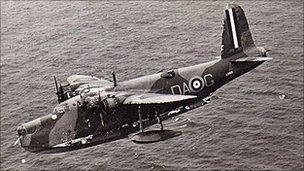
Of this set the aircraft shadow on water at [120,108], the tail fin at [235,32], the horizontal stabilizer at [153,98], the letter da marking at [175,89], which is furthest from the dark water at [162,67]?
the horizontal stabilizer at [153,98]

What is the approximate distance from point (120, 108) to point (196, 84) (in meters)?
7.43

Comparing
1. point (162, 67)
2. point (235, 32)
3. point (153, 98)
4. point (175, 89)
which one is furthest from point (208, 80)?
point (162, 67)

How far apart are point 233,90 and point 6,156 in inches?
1409

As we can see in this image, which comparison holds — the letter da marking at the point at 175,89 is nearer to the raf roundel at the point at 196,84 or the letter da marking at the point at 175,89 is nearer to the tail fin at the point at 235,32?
the raf roundel at the point at 196,84

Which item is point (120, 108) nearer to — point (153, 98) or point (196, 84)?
point (153, 98)

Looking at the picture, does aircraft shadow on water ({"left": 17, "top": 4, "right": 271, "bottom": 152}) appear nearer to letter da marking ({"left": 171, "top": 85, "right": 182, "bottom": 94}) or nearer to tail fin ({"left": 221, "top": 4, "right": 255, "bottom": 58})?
letter da marking ({"left": 171, "top": 85, "right": 182, "bottom": 94})

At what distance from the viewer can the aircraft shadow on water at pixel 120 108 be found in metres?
34.6

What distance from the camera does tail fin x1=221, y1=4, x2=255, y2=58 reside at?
40812mm

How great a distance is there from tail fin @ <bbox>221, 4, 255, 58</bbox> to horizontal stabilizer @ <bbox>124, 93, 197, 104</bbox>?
1043 cm

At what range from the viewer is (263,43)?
257 feet

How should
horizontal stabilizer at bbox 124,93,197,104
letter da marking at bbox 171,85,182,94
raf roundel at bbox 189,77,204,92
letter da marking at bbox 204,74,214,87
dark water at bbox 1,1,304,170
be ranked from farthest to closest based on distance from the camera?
dark water at bbox 1,1,304,170 < letter da marking at bbox 204,74,214,87 < raf roundel at bbox 189,77,204,92 < letter da marking at bbox 171,85,182,94 < horizontal stabilizer at bbox 124,93,197,104

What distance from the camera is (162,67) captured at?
75.2 meters

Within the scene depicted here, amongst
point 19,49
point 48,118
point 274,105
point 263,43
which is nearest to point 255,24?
point 263,43

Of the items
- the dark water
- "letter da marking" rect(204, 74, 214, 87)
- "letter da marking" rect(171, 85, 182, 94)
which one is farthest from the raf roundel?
the dark water
